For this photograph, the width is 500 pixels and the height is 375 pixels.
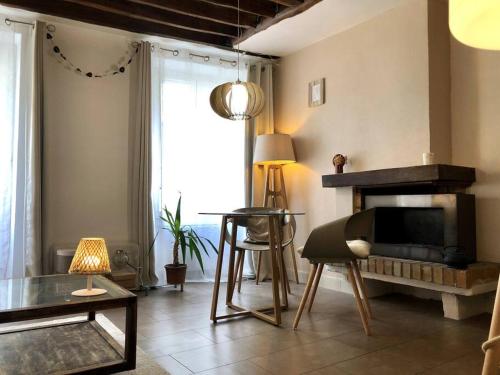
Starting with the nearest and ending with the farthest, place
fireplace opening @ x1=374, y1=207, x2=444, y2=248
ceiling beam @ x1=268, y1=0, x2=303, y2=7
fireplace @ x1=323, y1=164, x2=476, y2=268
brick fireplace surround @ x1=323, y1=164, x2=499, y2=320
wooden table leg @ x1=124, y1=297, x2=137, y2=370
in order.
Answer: wooden table leg @ x1=124, y1=297, x2=137, y2=370 → brick fireplace surround @ x1=323, y1=164, x2=499, y2=320 → fireplace @ x1=323, y1=164, x2=476, y2=268 → fireplace opening @ x1=374, y1=207, x2=444, y2=248 → ceiling beam @ x1=268, y1=0, x2=303, y2=7

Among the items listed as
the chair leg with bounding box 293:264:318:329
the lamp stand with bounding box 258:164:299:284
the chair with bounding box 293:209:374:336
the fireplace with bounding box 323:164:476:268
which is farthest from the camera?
the lamp stand with bounding box 258:164:299:284

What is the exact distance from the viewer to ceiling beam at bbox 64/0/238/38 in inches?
143

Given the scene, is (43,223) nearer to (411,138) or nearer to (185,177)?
(185,177)

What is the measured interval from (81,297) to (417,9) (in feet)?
10.6

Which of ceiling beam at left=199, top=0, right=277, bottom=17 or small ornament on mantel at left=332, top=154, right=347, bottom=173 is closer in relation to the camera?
ceiling beam at left=199, top=0, right=277, bottom=17

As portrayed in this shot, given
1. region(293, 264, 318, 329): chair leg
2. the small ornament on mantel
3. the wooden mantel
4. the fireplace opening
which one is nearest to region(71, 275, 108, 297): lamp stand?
region(293, 264, 318, 329): chair leg

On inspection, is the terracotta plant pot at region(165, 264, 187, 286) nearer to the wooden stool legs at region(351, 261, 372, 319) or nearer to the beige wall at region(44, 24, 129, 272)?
the beige wall at region(44, 24, 129, 272)

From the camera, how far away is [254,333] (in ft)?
8.60

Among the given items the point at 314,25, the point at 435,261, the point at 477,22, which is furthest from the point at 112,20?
the point at 477,22

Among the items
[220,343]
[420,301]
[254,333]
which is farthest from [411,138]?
[220,343]

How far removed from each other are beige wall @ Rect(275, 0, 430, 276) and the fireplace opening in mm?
410

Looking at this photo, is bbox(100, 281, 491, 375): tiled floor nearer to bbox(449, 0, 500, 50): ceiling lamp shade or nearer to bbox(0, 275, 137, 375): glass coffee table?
bbox(0, 275, 137, 375): glass coffee table

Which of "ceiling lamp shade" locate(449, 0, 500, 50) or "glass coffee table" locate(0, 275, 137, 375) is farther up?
"ceiling lamp shade" locate(449, 0, 500, 50)

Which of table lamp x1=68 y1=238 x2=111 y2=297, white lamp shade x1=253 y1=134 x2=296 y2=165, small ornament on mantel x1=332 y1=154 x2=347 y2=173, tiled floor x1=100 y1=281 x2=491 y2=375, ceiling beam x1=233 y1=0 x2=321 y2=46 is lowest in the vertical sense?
tiled floor x1=100 y1=281 x2=491 y2=375
